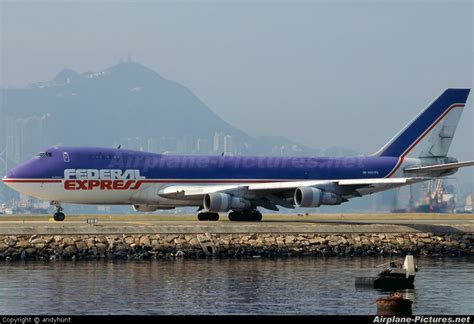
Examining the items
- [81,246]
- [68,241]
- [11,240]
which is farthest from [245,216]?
[11,240]

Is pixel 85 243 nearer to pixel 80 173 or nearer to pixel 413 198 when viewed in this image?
pixel 80 173

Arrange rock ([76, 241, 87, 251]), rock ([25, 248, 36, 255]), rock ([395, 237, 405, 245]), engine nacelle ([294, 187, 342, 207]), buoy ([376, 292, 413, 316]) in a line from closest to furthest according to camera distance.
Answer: buoy ([376, 292, 413, 316]) → rock ([25, 248, 36, 255]) → rock ([76, 241, 87, 251]) → rock ([395, 237, 405, 245]) → engine nacelle ([294, 187, 342, 207])

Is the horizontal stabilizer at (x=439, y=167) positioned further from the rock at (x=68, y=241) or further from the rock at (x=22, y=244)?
the rock at (x=22, y=244)

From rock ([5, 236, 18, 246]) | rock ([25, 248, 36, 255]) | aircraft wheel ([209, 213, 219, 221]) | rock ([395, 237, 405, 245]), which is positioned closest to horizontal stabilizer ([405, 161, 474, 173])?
rock ([395, 237, 405, 245])

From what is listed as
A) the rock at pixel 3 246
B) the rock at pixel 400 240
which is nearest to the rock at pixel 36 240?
the rock at pixel 3 246

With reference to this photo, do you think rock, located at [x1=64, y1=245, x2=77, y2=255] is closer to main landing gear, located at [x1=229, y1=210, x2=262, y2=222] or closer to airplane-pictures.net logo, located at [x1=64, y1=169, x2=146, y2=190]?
airplane-pictures.net logo, located at [x1=64, y1=169, x2=146, y2=190]

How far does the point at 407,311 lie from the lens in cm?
4100

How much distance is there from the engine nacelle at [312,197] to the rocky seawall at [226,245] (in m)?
5.87

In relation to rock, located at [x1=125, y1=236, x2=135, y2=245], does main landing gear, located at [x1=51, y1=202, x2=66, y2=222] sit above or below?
above

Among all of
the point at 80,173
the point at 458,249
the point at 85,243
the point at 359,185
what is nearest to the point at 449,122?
the point at 359,185

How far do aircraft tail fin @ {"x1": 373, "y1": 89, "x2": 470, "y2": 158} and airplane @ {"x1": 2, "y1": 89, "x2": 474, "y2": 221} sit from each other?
1.61 meters

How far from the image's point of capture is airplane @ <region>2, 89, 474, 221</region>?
246ft

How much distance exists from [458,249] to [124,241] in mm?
20419

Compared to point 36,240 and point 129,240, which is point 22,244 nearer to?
point 36,240
